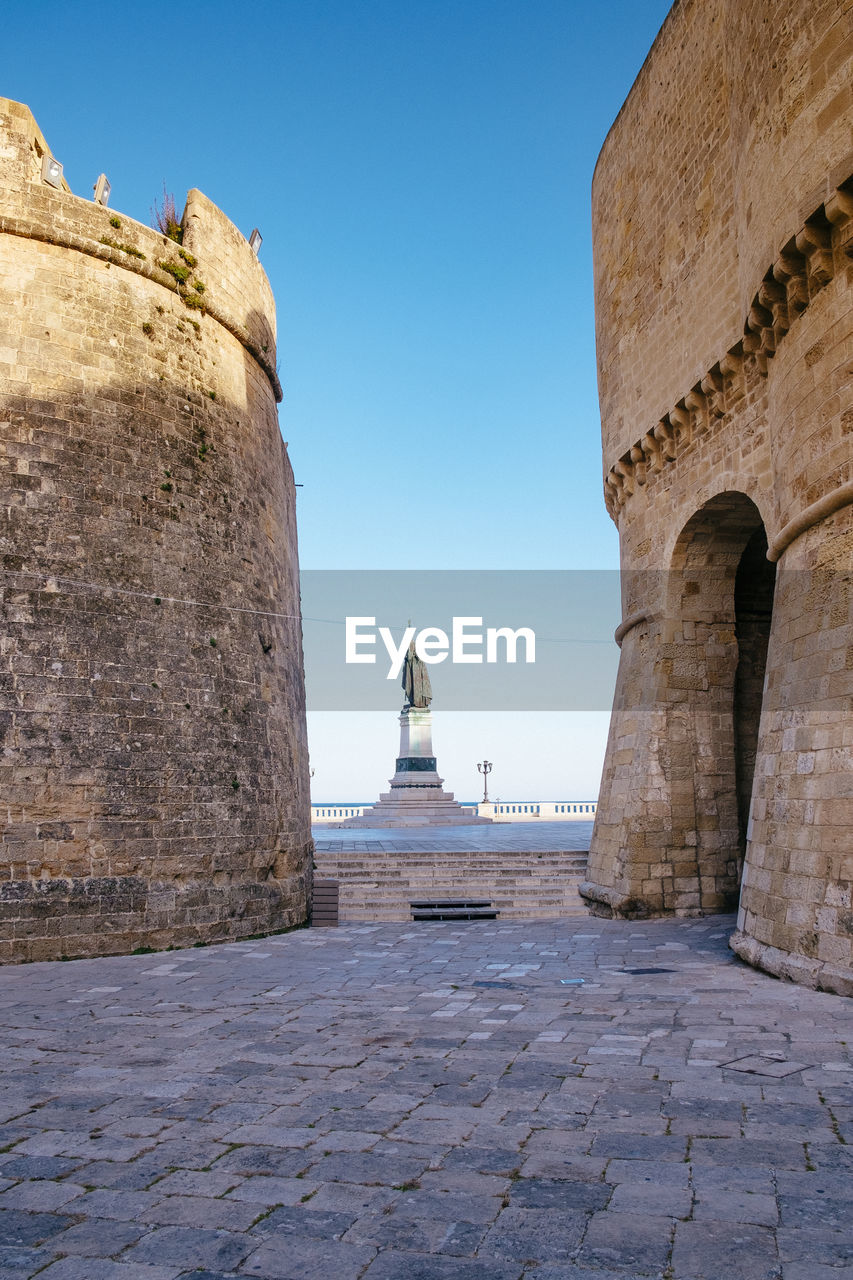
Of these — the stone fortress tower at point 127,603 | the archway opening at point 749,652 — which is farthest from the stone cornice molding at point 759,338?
the stone fortress tower at point 127,603

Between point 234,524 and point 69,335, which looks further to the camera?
point 234,524

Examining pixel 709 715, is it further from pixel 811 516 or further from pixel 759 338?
pixel 759 338

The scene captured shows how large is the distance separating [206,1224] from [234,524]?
28.6ft

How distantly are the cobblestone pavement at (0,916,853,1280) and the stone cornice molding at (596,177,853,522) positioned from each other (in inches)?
182

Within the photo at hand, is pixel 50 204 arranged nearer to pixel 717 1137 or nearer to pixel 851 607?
pixel 851 607

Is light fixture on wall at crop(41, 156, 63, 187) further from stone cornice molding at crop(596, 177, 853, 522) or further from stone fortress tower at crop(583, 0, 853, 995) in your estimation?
stone cornice molding at crop(596, 177, 853, 522)

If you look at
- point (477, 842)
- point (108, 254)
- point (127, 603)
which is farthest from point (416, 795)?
point (108, 254)

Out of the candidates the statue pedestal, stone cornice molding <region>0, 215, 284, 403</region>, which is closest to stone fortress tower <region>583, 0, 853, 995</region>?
stone cornice molding <region>0, 215, 284, 403</region>

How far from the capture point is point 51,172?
970 centimetres

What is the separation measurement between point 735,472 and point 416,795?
20.4 meters

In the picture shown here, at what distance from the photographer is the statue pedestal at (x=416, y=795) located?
25.9 meters

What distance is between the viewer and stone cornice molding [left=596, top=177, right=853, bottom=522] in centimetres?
709

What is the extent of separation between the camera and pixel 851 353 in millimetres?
7008

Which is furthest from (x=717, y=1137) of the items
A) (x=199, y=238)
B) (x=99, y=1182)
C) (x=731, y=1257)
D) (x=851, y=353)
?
(x=199, y=238)
